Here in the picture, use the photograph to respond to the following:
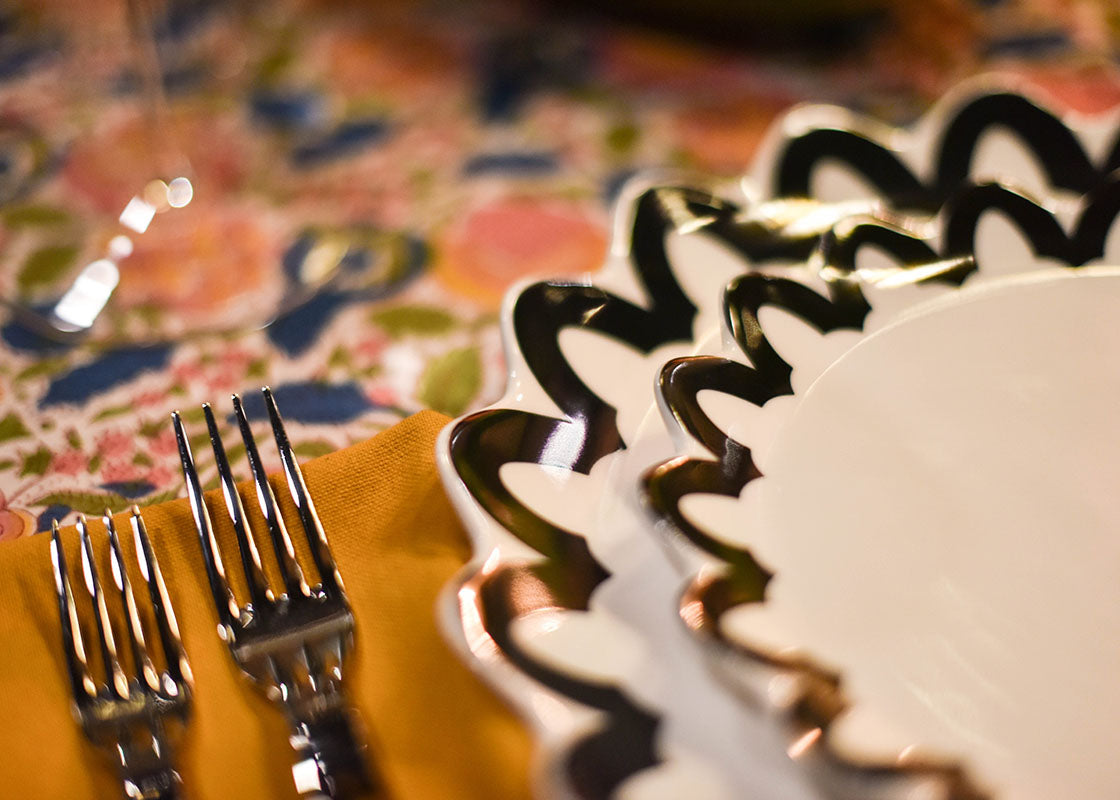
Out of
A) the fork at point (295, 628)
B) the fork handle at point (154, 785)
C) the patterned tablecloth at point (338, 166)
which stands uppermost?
the patterned tablecloth at point (338, 166)

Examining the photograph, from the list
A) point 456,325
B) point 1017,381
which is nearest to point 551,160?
point 456,325

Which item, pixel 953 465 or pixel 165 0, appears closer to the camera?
pixel 953 465

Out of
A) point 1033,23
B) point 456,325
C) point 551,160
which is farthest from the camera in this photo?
point 1033,23

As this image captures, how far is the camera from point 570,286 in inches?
12.8

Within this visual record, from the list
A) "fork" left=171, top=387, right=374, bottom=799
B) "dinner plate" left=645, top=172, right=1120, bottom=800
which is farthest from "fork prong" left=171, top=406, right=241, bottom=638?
"dinner plate" left=645, top=172, right=1120, bottom=800

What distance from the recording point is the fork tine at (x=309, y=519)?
28cm

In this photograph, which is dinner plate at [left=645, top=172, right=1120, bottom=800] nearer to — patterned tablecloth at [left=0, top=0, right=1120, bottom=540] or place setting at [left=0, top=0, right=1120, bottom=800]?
place setting at [left=0, top=0, right=1120, bottom=800]

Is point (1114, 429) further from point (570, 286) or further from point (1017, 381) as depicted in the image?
point (570, 286)

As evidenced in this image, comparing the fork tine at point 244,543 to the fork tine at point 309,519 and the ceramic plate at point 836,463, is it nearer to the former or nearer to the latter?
the fork tine at point 309,519

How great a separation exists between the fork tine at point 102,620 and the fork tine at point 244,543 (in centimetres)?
4

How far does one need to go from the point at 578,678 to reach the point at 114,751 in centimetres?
14

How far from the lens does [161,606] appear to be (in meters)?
0.28

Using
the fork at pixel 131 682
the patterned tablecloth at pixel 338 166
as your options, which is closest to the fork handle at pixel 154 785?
the fork at pixel 131 682

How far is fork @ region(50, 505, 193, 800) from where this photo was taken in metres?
0.24
